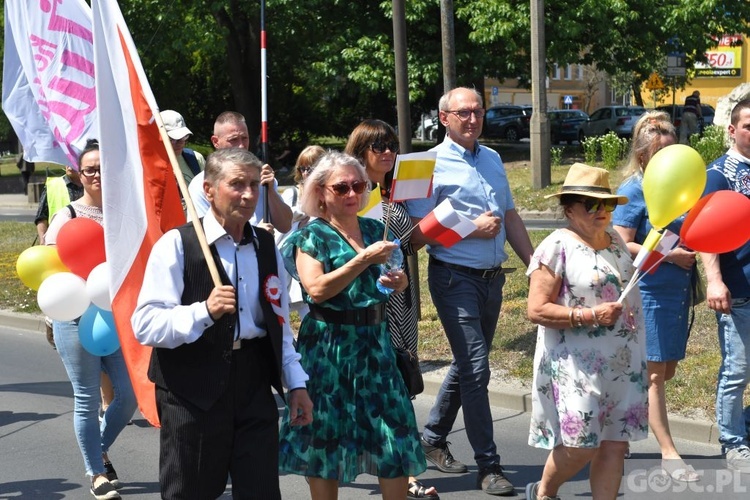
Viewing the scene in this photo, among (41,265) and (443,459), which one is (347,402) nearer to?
(443,459)

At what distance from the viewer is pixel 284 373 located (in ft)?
13.7

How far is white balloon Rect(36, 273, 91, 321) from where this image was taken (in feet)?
16.8

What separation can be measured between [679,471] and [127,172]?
327cm

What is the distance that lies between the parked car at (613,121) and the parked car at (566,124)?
630 mm

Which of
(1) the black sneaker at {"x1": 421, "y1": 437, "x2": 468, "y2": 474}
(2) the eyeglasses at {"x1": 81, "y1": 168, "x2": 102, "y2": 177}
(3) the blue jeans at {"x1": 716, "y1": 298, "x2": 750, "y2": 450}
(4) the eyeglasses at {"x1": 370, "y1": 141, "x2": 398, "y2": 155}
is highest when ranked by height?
(4) the eyeglasses at {"x1": 370, "y1": 141, "x2": 398, "y2": 155}

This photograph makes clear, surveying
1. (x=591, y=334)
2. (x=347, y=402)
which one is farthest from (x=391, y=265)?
(x=591, y=334)

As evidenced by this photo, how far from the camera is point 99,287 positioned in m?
5.10

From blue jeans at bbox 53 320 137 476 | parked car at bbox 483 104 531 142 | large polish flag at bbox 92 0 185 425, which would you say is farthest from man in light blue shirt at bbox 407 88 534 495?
parked car at bbox 483 104 531 142

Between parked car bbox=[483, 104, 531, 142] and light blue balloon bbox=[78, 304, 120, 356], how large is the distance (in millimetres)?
37749

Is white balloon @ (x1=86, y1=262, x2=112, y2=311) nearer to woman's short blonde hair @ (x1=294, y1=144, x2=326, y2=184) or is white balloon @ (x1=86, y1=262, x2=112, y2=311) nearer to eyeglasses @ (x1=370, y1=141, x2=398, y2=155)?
eyeglasses @ (x1=370, y1=141, x2=398, y2=155)

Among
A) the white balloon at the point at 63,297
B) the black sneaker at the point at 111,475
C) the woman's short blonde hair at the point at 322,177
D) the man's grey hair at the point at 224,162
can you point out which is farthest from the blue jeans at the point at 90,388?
the man's grey hair at the point at 224,162

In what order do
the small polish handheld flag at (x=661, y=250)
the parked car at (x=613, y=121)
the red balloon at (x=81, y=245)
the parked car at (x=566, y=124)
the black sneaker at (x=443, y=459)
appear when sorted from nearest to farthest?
the small polish handheld flag at (x=661, y=250), the red balloon at (x=81, y=245), the black sneaker at (x=443, y=459), the parked car at (x=613, y=121), the parked car at (x=566, y=124)

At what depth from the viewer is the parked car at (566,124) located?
132 feet

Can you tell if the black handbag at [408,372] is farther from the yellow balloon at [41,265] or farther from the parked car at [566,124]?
the parked car at [566,124]
